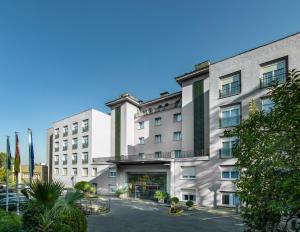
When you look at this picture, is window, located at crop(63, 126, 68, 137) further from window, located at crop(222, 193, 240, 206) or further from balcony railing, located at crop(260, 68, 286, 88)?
balcony railing, located at crop(260, 68, 286, 88)

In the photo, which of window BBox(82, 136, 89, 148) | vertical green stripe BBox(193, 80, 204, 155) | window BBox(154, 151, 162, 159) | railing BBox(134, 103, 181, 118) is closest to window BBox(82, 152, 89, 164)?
window BBox(82, 136, 89, 148)

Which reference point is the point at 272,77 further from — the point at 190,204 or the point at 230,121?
the point at 190,204

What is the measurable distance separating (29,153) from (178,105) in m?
21.6

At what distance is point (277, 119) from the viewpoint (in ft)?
17.0

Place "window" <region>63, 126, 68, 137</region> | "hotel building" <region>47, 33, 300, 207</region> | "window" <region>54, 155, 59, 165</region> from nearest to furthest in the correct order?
"hotel building" <region>47, 33, 300, 207</region> < "window" <region>63, 126, 68, 137</region> < "window" <region>54, 155, 59, 165</region>

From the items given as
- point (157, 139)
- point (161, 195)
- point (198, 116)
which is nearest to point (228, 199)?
point (161, 195)

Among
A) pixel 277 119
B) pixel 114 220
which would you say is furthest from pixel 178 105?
pixel 277 119

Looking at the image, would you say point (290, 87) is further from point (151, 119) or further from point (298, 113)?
point (151, 119)

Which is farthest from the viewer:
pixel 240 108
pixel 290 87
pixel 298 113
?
pixel 240 108

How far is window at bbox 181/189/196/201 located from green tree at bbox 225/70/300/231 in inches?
926

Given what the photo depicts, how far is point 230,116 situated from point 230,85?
3658 millimetres

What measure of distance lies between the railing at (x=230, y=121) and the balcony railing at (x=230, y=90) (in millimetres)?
2716

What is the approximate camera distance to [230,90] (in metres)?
26.7

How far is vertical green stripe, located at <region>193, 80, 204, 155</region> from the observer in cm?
2983
